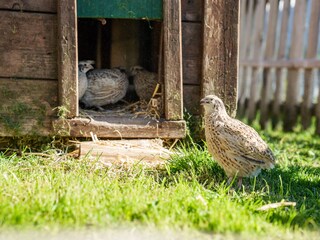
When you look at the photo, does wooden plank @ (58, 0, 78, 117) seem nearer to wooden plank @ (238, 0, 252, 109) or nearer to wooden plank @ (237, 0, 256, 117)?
wooden plank @ (237, 0, 256, 117)

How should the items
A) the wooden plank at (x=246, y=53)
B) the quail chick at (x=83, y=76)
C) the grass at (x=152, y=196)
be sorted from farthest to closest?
1. the wooden plank at (x=246, y=53)
2. the quail chick at (x=83, y=76)
3. the grass at (x=152, y=196)

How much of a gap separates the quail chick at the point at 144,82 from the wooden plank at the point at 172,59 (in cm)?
90

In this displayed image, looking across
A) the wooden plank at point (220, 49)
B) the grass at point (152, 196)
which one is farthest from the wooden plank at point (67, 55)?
the wooden plank at point (220, 49)

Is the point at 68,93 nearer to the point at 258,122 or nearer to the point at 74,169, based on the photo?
the point at 74,169

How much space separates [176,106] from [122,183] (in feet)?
5.03

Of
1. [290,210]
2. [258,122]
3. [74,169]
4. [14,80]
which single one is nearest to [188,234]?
[290,210]

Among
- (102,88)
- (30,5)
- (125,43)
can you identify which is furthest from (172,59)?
(125,43)

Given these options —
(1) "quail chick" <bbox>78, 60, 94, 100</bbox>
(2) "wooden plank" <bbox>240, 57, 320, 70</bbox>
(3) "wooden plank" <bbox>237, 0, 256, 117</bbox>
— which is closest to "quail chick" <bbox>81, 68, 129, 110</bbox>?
(1) "quail chick" <bbox>78, 60, 94, 100</bbox>

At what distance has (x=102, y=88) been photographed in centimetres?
779

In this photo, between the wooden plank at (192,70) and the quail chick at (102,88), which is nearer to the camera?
the wooden plank at (192,70)

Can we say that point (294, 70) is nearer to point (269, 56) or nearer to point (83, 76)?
point (269, 56)

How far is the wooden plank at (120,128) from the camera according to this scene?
6.52 meters

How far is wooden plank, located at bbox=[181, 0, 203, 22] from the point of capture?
22.3ft

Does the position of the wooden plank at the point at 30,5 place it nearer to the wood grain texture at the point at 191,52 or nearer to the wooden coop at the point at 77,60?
the wooden coop at the point at 77,60
